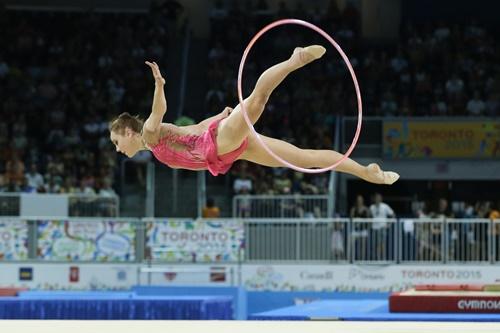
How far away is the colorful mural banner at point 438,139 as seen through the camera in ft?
73.0

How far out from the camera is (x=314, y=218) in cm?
1855

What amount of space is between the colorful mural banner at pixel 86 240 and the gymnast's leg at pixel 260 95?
391 inches

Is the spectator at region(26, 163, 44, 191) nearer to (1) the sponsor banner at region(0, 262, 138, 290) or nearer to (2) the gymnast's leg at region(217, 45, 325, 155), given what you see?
(1) the sponsor banner at region(0, 262, 138, 290)

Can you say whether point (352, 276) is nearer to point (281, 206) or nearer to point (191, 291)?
point (281, 206)

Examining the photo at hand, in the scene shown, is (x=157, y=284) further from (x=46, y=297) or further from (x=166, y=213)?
(x=46, y=297)

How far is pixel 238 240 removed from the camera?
18.2 m

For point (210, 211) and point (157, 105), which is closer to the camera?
point (157, 105)

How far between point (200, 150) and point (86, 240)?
10.0 m

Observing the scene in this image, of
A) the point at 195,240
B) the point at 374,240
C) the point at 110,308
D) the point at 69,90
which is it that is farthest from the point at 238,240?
the point at 69,90

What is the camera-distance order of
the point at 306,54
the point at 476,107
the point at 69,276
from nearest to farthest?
the point at 306,54, the point at 69,276, the point at 476,107

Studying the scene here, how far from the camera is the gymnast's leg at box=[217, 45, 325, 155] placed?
331 inches

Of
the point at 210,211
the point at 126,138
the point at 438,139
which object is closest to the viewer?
the point at 126,138

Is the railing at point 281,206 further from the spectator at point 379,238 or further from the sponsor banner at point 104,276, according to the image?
the sponsor banner at point 104,276

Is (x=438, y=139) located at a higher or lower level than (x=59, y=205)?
higher
